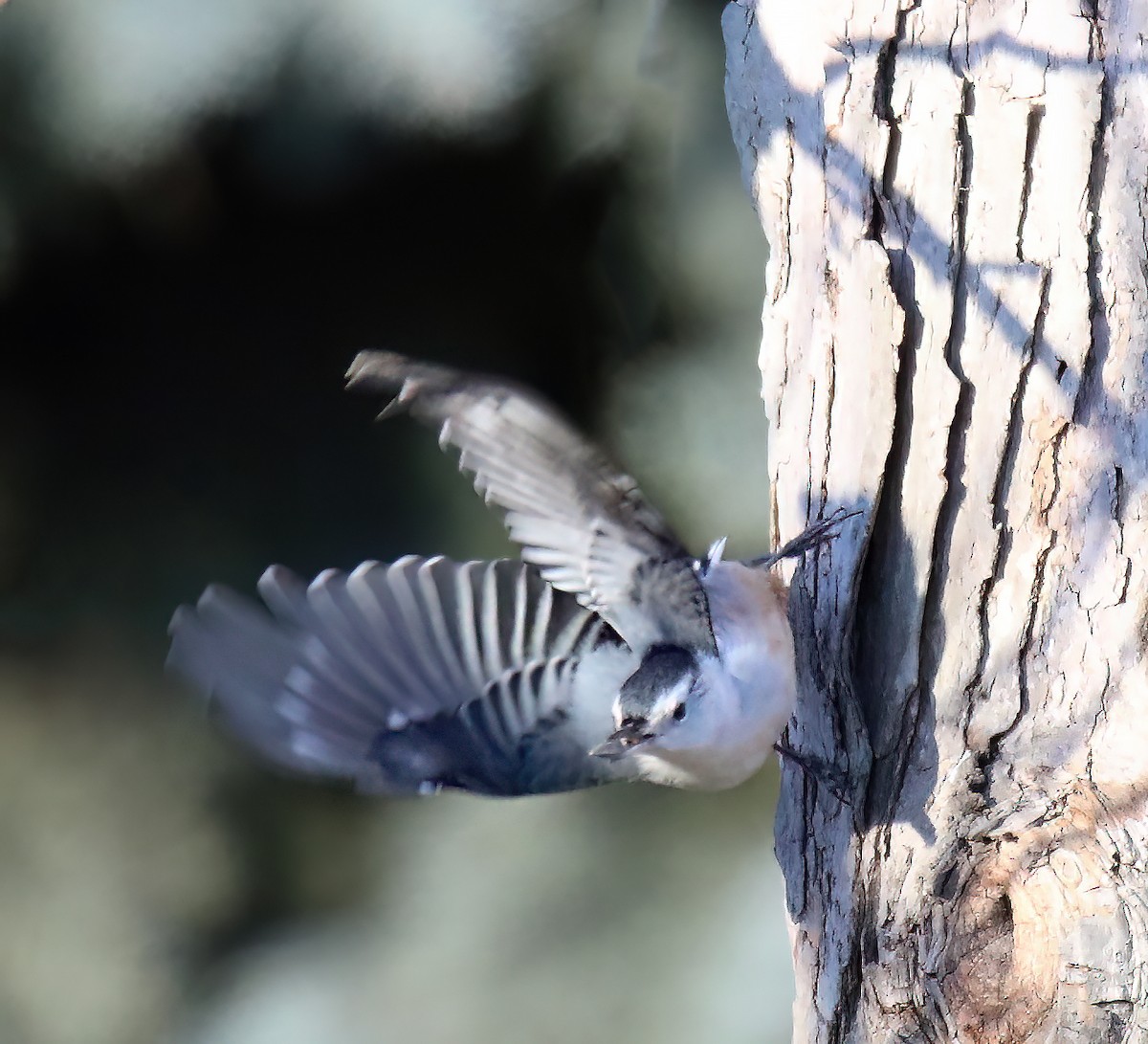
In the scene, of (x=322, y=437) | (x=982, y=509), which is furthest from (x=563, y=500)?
(x=322, y=437)

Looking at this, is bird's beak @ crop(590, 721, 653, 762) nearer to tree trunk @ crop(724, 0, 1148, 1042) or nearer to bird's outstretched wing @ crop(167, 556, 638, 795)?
bird's outstretched wing @ crop(167, 556, 638, 795)

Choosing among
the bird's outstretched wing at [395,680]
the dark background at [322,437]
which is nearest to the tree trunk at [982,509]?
the bird's outstretched wing at [395,680]

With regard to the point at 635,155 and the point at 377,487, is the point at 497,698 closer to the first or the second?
the point at 377,487

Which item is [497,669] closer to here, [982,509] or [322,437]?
[982,509]

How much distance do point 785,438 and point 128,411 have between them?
1397mm

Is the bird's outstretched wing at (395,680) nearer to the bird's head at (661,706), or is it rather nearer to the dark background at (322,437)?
the bird's head at (661,706)

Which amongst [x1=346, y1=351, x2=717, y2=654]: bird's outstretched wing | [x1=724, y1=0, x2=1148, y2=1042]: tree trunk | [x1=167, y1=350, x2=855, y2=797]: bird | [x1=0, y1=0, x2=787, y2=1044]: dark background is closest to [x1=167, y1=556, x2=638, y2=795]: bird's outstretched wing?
[x1=167, y1=350, x2=855, y2=797]: bird

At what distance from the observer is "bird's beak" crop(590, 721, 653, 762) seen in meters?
1.03

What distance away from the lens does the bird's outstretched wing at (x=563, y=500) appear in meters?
0.82

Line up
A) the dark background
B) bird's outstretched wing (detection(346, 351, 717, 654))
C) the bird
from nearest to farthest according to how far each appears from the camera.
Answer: bird's outstretched wing (detection(346, 351, 717, 654)), the bird, the dark background

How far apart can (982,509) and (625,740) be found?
40cm

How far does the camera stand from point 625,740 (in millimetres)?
1033

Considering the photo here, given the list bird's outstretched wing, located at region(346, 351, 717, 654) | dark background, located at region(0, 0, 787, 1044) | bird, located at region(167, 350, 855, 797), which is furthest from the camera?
dark background, located at region(0, 0, 787, 1044)

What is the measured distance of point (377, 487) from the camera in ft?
6.74
